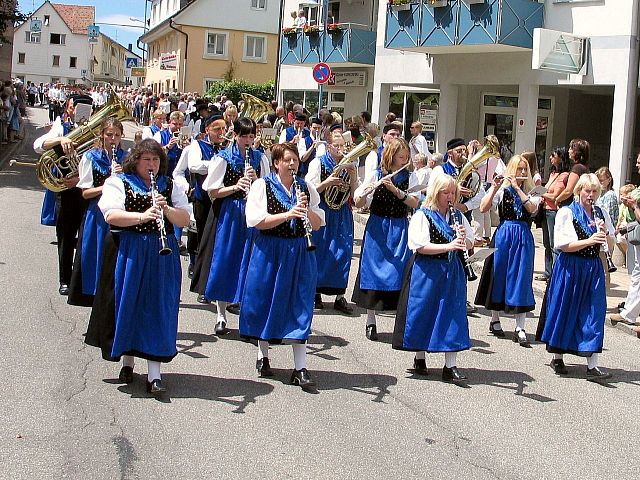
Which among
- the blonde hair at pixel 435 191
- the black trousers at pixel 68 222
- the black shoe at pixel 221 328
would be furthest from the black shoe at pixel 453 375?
the black trousers at pixel 68 222

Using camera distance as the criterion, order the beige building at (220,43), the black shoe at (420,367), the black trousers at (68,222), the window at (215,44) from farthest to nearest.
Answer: the window at (215,44)
the beige building at (220,43)
the black trousers at (68,222)
the black shoe at (420,367)

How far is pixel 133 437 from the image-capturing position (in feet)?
19.0

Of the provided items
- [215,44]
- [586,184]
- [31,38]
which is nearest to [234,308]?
[586,184]

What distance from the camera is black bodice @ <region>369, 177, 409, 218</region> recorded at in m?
8.94

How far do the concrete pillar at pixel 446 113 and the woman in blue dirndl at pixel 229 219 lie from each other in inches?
632

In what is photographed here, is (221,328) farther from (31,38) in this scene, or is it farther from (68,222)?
(31,38)

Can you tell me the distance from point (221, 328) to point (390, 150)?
226cm

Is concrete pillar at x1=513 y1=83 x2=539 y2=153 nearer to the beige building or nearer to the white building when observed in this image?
the white building

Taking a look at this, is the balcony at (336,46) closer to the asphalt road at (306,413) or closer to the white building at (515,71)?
the white building at (515,71)

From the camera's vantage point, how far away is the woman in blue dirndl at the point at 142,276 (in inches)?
259

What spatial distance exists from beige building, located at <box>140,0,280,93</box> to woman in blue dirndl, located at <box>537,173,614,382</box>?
47.0 metres

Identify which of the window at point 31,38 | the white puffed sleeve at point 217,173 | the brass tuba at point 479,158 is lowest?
the white puffed sleeve at point 217,173

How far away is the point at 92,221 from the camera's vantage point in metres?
8.31

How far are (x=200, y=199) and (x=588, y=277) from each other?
15.4 ft
